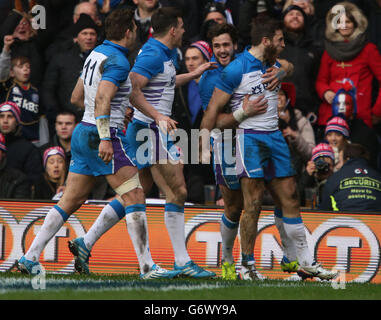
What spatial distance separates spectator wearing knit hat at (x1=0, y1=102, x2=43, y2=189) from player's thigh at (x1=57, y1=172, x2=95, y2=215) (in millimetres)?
3972

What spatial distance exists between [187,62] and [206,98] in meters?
2.92

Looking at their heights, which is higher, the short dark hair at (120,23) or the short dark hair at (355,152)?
the short dark hair at (120,23)

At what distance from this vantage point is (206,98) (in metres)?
8.78

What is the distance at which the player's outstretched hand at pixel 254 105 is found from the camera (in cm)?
832

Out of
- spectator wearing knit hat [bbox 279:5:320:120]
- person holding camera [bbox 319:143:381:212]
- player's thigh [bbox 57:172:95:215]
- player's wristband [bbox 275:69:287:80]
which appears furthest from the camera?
spectator wearing knit hat [bbox 279:5:320:120]

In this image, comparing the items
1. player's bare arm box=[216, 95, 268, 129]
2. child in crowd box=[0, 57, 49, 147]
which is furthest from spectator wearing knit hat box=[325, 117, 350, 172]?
child in crowd box=[0, 57, 49, 147]

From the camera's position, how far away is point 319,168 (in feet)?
36.3

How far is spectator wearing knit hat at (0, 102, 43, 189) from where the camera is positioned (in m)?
12.1

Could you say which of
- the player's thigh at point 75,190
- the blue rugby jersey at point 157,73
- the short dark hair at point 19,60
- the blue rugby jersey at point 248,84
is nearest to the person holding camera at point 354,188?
the blue rugby jersey at point 248,84

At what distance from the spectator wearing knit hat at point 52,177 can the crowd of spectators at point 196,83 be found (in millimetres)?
13

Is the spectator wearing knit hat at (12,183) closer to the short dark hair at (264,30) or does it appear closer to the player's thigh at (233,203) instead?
the player's thigh at (233,203)

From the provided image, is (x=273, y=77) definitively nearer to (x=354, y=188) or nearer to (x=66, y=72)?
(x=354, y=188)

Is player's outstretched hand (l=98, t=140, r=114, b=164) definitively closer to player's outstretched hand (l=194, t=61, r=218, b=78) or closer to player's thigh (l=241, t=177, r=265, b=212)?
player's outstretched hand (l=194, t=61, r=218, b=78)

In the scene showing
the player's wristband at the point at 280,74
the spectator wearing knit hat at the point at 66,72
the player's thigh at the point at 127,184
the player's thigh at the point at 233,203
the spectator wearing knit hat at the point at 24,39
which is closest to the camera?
the player's thigh at the point at 127,184
